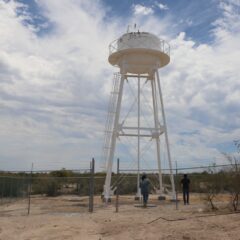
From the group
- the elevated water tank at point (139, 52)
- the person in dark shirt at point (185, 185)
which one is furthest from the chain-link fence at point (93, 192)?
the elevated water tank at point (139, 52)

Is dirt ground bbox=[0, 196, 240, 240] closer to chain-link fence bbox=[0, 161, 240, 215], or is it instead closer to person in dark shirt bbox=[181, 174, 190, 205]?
chain-link fence bbox=[0, 161, 240, 215]

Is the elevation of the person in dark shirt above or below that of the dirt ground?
above

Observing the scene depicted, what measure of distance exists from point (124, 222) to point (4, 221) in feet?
16.2

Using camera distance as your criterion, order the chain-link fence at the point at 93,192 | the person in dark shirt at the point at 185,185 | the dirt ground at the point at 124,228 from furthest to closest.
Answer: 1. the person in dark shirt at the point at 185,185
2. the chain-link fence at the point at 93,192
3. the dirt ground at the point at 124,228

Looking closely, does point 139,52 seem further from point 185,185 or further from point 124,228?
point 124,228

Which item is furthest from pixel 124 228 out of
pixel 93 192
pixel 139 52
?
pixel 139 52

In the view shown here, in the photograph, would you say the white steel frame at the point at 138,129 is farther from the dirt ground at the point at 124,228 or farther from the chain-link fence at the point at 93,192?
the dirt ground at the point at 124,228

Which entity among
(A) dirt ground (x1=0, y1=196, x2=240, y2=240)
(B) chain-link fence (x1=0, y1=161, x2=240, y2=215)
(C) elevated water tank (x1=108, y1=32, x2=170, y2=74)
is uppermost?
(C) elevated water tank (x1=108, y1=32, x2=170, y2=74)

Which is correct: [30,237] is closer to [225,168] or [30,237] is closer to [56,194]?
[225,168]

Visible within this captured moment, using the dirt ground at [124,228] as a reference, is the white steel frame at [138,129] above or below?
above

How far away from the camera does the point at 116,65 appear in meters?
30.4

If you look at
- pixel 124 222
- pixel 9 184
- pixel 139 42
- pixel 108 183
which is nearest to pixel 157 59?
pixel 139 42

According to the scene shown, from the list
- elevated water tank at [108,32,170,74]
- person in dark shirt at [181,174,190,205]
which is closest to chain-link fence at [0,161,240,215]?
person in dark shirt at [181,174,190,205]

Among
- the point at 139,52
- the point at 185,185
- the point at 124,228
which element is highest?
the point at 139,52
